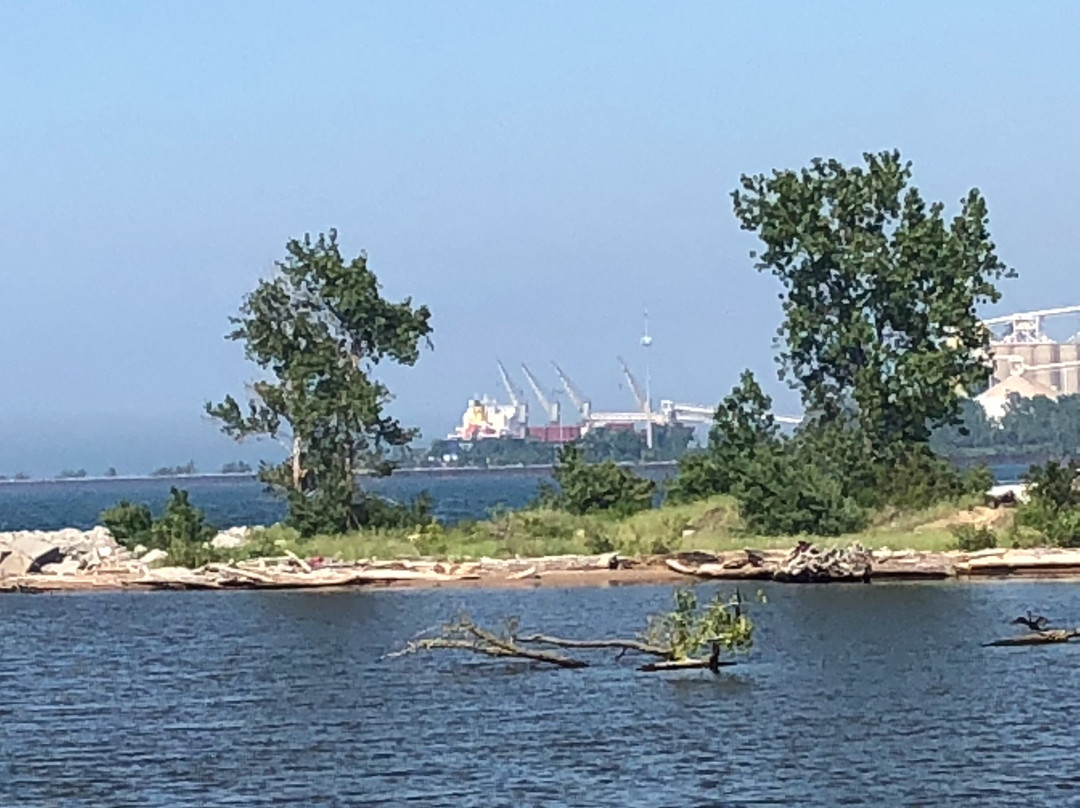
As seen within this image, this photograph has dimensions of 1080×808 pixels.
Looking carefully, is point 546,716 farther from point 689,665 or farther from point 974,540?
point 974,540

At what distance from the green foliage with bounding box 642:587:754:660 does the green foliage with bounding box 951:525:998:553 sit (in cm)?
1867

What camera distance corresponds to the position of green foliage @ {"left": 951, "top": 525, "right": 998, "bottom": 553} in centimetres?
5459

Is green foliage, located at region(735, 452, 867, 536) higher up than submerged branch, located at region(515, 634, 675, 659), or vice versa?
green foliage, located at region(735, 452, 867, 536)

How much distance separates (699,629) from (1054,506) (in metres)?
22.5

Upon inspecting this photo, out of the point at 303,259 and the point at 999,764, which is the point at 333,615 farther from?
the point at 999,764

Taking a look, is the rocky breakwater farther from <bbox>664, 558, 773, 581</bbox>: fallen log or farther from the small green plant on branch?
the small green plant on branch

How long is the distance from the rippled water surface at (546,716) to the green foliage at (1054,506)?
6815 mm

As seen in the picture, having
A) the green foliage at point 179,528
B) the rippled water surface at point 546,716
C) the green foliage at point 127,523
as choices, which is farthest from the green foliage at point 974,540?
the green foliage at point 127,523

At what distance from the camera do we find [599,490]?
64.2 metres

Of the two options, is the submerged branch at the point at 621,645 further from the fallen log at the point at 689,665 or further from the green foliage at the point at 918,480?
the green foliage at the point at 918,480

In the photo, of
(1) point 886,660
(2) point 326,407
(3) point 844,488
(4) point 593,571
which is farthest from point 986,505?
(1) point 886,660

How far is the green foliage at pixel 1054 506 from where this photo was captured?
55.1m

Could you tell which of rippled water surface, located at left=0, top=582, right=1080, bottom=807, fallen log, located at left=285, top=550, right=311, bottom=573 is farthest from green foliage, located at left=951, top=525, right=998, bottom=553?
fallen log, located at left=285, top=550, right=311, bottom=573

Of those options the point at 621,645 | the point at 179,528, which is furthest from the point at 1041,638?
the point at 179,528
